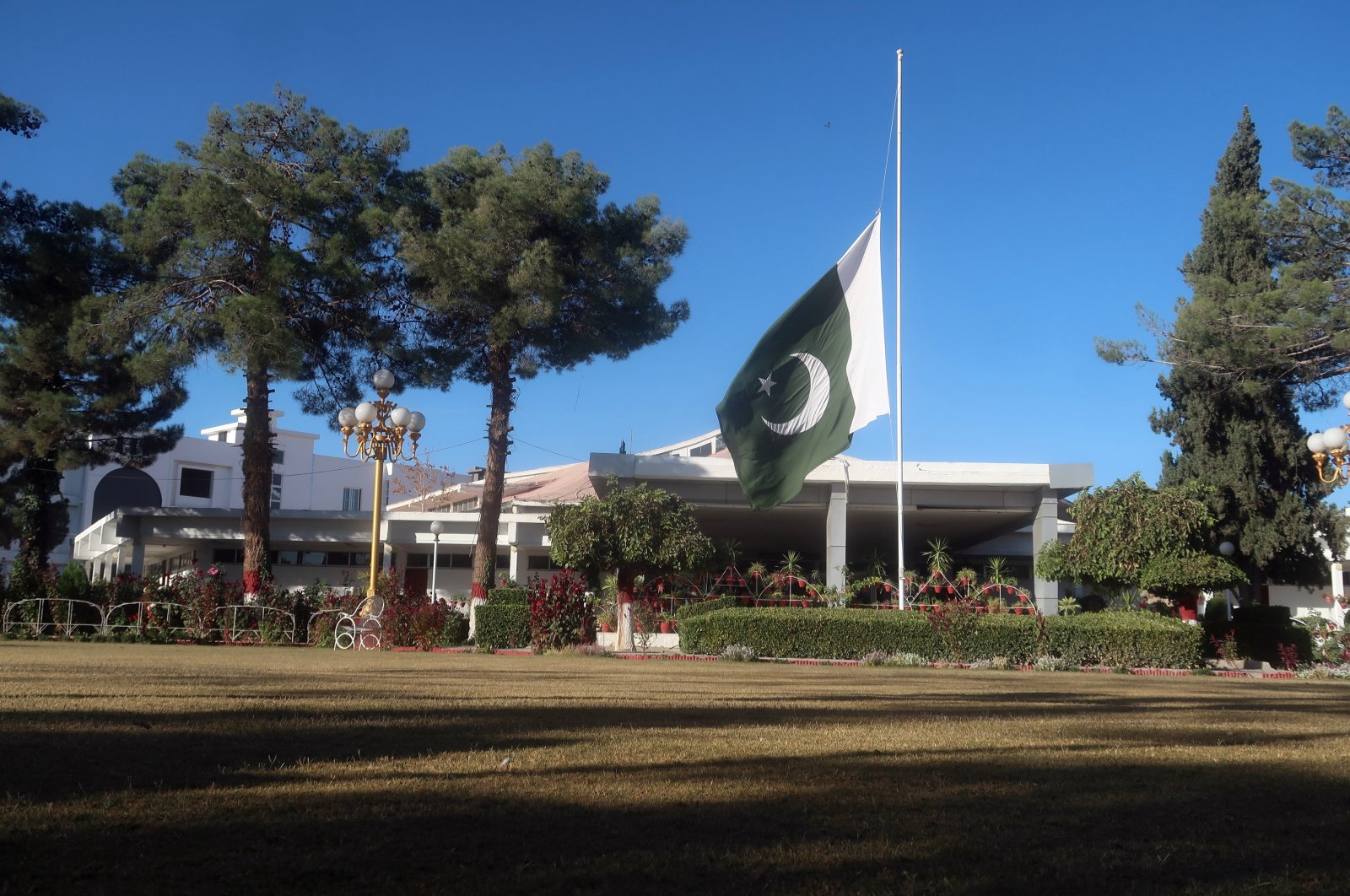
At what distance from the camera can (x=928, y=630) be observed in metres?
18.8

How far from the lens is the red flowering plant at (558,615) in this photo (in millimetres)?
20906

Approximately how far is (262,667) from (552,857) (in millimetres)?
10504

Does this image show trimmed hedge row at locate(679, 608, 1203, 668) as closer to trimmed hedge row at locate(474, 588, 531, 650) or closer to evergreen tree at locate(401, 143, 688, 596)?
trimmed hedge row at locate(474, 588, 531, 650)

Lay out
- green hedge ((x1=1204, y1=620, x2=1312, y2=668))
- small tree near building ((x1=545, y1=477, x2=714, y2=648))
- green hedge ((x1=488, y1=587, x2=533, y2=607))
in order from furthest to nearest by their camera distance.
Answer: green hedge ((x1=488, y1=587, x2=533, y2=607))
small tree near building ((x1=545, y1=477, x2=714, y2=648))
green hedge ((x1=1204, y1=620, x2=1312, y2=668))

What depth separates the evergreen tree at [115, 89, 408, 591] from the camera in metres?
27.6

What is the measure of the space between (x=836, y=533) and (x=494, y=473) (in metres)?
9.15

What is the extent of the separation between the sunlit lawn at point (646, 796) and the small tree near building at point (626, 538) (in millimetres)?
15741

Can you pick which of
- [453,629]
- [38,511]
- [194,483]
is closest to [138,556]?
[38,511]

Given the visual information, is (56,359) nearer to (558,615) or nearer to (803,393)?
(558,615)

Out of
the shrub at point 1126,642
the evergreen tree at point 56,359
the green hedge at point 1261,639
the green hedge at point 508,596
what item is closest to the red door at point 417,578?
the evergreen tree at point 56,359

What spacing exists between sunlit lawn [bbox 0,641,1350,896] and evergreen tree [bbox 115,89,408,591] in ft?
65.8

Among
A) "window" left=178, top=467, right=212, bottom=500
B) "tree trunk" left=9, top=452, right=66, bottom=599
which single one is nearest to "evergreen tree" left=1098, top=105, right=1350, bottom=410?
"tree trunk" left=9, top=452, right=66, bottom=599

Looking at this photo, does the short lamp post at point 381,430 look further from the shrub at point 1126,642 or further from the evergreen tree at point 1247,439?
the evergreen tree at point 1247,439

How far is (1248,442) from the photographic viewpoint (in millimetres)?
30641
